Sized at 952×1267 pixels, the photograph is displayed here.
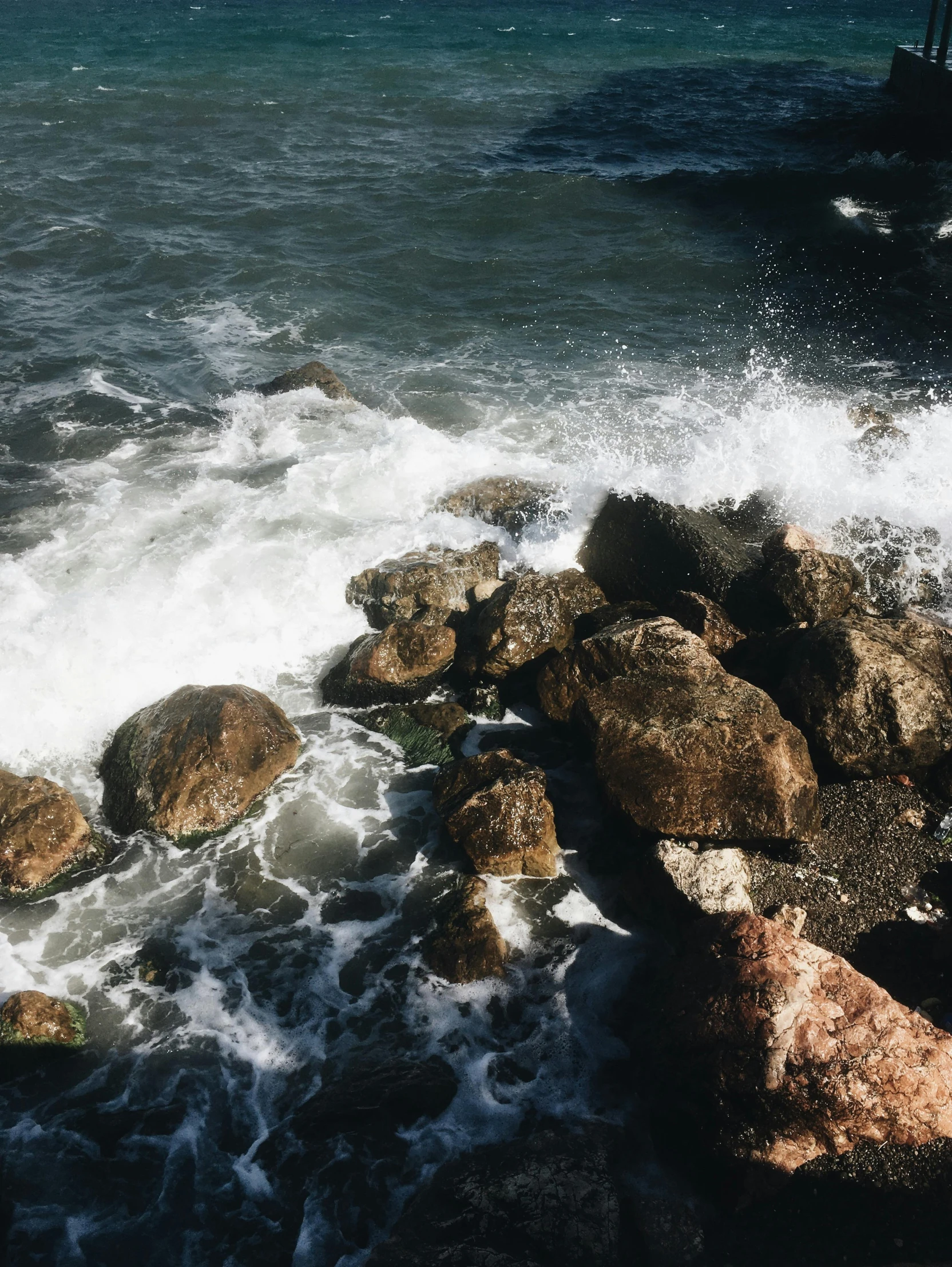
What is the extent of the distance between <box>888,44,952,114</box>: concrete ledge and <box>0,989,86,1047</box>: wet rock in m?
33.8

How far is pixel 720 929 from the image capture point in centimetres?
567

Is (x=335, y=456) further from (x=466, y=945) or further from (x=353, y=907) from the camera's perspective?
(x=466, y=945)

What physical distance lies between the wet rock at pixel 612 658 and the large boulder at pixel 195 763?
103 inches

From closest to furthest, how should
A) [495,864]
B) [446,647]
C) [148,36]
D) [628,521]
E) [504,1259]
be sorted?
1. [504,1259]
2. [495,864]
3. [446,647]
4. [628,521]
5. [148,36]

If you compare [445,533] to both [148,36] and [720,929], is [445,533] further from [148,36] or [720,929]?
[148,36]

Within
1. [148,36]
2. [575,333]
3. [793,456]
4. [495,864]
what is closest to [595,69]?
[148,36]

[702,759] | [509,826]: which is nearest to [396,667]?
[509,826]

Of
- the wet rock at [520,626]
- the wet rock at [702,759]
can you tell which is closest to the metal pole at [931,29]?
the wet rock at [520,626]

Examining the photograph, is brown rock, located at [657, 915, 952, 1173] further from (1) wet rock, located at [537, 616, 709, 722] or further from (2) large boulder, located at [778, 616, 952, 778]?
(1) wet rock, located at [537, 616, 709, 722]

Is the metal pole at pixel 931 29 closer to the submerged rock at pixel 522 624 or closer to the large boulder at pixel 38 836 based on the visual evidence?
the submerged rock at pixel 522 624

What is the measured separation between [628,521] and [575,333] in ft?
28.0

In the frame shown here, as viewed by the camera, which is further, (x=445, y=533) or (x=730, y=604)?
(x=445, y=533)

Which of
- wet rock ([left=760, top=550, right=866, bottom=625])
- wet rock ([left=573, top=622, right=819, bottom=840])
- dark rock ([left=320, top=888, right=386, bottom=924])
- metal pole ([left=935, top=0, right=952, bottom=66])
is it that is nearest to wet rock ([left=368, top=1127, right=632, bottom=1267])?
dark rock ([left=320, top=888, right=386, bottom=924])

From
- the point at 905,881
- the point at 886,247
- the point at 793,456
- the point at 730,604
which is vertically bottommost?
the point at 905,881
